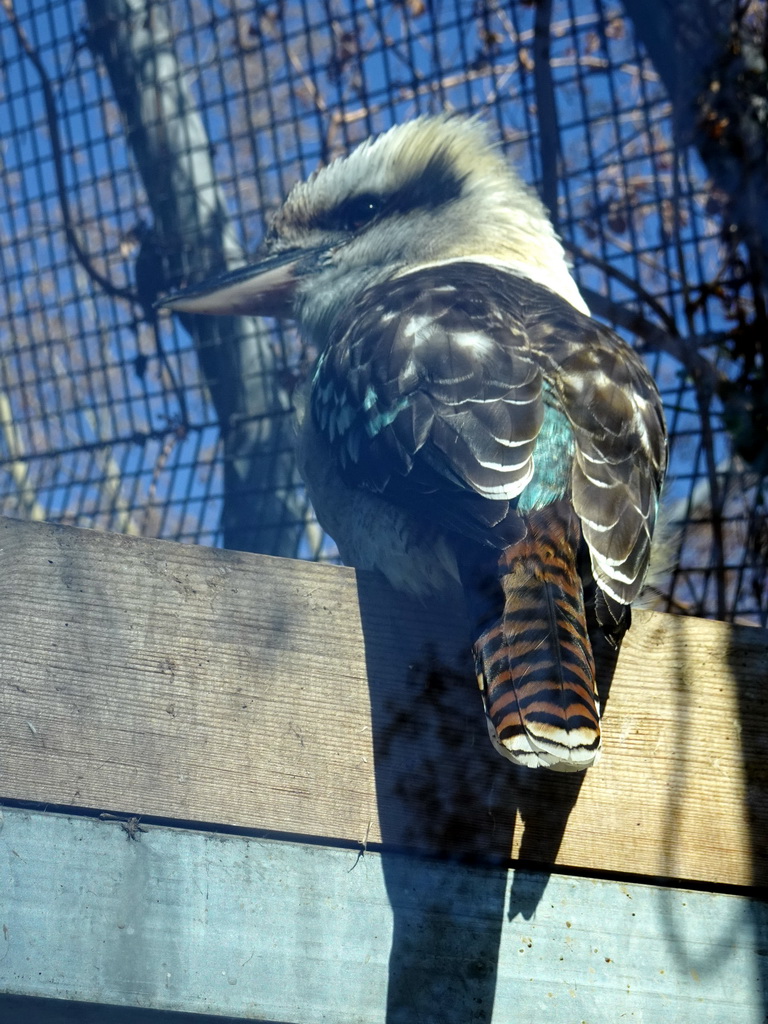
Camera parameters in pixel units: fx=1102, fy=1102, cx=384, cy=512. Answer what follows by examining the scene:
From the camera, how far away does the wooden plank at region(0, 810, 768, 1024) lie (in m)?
0.68

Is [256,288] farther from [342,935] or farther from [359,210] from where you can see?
[342,935]

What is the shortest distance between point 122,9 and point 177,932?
1.88 m

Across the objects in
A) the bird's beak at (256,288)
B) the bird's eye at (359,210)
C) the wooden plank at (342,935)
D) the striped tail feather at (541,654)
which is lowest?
the wooden plank at (342,935)

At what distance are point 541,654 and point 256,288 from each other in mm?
913

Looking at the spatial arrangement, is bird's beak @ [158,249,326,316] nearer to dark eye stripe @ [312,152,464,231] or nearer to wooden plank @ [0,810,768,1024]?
dark eye stripe @ [312,152,464,231]

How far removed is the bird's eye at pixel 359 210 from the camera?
150cm

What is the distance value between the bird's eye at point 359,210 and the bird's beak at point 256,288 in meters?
0.06

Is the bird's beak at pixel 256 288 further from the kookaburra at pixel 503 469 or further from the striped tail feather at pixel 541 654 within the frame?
the striped tail feather at pixel 541 654

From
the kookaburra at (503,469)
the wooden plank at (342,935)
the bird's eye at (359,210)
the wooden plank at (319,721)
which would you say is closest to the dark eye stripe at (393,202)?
the bird's eye at (359,210)

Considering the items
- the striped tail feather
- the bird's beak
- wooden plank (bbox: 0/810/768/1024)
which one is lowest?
wooden plank (bbox: 0/810/768/1024)

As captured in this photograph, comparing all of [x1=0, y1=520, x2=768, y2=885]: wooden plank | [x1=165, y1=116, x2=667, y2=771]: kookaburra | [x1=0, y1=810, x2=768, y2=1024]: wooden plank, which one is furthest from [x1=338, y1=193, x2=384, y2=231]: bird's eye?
[x1=0, y1=810, x2=768, y2=1024]: wooden plank

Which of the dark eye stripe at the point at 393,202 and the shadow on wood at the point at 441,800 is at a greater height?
the dark eye stripe at the point at 393,202

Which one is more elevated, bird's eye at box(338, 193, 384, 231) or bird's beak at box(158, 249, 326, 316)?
bird's eye at box(338, 193, 384, 231)

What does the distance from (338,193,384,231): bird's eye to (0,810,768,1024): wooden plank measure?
967 millimetres
